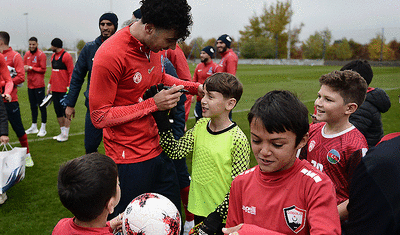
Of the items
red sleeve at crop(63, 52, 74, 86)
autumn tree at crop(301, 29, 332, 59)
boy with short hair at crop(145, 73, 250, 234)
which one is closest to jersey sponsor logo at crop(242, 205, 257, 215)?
boy with short hair at crop(145, 73, 250, 234)

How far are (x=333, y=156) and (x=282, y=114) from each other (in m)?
1.03

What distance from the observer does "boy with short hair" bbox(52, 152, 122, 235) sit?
5.06 ft

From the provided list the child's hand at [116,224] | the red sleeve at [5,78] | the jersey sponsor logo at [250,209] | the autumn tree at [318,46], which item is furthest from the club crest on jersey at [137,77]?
the autumn tree at [318,46]

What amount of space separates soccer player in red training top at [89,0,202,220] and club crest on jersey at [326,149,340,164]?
1225 millimetres

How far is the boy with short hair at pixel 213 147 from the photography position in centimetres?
237

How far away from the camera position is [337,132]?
7.81 feet

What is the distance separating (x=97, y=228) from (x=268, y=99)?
1.13 m

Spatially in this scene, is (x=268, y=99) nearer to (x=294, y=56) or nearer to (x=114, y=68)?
(x=114, y=68)

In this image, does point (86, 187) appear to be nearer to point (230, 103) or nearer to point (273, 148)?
point (273, 148)

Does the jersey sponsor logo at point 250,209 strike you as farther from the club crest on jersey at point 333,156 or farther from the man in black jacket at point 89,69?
the man in black jacket at point 89,69

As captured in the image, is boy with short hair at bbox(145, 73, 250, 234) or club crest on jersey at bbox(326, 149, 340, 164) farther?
boy with short hair at bbox(145, 73, 250, 234)

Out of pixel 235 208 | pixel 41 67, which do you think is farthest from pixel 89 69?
pixel 41 67

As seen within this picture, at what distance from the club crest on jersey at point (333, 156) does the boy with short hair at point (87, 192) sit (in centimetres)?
158

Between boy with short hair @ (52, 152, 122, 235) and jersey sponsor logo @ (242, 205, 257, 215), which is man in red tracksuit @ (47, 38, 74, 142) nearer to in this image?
boy with short hair @ (52, 152, 122, 235)
